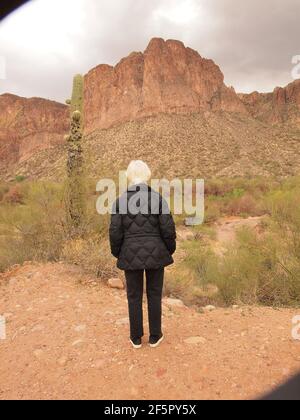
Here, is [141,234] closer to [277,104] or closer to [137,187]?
[137,187]

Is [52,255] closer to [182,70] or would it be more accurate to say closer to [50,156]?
[50,156]

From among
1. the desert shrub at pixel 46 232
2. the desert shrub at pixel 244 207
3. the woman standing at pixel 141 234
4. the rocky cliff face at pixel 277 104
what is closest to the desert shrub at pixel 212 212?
the desert shrub at pixel 244 207

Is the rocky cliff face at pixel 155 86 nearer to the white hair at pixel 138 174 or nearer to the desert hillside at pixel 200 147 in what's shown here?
the desert hillside at pixel 200 147

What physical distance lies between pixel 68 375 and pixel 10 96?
4836 inches

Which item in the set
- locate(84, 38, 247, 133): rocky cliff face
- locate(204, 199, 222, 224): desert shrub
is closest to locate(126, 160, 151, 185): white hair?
locate(204, 199, 222, 224): desert shrub

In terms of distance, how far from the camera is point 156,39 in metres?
87.1

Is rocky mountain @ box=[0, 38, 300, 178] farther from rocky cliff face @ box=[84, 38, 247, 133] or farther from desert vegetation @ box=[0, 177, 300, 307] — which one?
desert vegetation @ box=[0, 177, 300, 307]

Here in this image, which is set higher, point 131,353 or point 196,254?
point 131,353

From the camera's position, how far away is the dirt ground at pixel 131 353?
3.48 m

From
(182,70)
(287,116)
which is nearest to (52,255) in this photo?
(287,116)

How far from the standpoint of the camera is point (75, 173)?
949cm

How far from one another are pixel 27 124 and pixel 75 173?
352 feet

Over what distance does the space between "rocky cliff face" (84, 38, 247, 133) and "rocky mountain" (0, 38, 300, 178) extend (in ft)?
0.69

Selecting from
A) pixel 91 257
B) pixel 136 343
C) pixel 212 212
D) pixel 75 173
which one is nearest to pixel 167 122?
pixel 212 212
